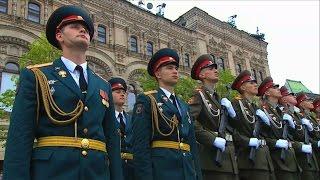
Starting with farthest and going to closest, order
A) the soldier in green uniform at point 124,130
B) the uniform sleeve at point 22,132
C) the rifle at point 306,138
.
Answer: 1. the rifle at point 306,138
2. the soldier in green uniform at point 124,130
3. the uniform sleeve at point 22,132

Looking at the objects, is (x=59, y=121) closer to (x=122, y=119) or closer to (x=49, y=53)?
(x=122, y=119)

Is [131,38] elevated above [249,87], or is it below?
above

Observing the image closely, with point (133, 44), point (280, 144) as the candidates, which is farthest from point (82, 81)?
point (133, 44)

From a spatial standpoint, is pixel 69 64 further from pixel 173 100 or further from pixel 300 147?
pixel 300 147

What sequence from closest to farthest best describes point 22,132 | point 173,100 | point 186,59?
1. point 22,132
2. point 173,100
3. point 186,59

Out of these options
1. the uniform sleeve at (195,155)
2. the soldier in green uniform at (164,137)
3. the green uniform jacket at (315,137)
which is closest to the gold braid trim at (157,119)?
the soldier in green uniform at (164,137)

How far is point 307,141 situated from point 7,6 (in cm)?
1467

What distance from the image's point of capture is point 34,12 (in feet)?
56.7

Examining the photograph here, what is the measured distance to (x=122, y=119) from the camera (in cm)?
668

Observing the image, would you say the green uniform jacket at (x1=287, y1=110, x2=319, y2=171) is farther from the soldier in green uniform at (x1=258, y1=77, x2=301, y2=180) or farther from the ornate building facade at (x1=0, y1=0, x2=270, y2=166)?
the ornate building facade at (x1=0, y1=0, x2=270, y2=166)

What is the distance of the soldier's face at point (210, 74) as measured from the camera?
5680mm

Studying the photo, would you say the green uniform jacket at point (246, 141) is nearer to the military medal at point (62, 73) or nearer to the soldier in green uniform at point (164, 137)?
the soldier in green uniform at point (164, 137)

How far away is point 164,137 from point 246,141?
1.91 m

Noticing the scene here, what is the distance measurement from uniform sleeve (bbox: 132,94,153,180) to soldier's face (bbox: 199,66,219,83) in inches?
65.9
